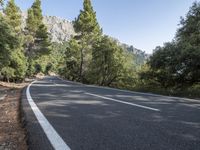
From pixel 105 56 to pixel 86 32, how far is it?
12.5 metres

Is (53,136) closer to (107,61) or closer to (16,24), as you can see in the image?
(107,61)

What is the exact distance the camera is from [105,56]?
1257 inches

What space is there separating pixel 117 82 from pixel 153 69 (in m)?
16.8

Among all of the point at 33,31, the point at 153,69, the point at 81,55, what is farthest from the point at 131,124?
the point at 33,31

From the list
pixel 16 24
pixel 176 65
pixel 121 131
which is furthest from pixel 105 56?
pixel 121 131

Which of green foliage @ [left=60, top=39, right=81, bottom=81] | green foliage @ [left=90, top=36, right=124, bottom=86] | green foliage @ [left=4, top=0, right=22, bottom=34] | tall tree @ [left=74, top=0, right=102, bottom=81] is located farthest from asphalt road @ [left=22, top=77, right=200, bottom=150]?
green foliage @ [left=4, top=0, right=22, bottom=34]

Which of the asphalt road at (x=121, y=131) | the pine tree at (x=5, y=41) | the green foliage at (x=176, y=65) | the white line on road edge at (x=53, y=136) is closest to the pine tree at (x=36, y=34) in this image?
the pine tree at (x=5, y=41)

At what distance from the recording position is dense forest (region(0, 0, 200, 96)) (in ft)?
48.5

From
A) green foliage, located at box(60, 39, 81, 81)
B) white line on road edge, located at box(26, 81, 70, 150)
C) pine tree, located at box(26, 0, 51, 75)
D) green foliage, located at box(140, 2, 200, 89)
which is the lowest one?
white line on road edge, located at box(26, 81, 70, 150)

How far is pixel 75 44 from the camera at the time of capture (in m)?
42.7

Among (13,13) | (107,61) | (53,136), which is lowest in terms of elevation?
(53,136)

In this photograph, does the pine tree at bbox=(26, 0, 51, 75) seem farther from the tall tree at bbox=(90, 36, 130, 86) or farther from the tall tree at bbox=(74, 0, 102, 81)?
the tall tree at bbox=(90, 36, 130, 86)

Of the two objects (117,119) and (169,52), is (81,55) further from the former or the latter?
(117,119)

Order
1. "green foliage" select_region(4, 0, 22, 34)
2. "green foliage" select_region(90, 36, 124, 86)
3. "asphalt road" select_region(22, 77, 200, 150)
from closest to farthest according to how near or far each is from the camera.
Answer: "asphalt road" select_region(22, 77, 200, 150), "green foliage" select_region(90, 36, 124, 86), "green foliage" select_region(4, 0, 22, 34)
